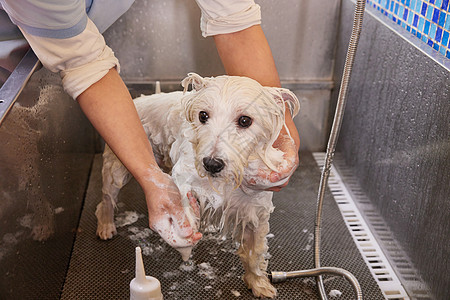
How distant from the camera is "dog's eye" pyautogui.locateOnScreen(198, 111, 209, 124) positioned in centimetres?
98

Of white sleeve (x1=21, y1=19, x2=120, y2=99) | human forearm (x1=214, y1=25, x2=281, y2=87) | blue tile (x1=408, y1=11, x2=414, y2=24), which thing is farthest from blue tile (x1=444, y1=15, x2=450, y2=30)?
white sleeve (x1=21, y1=19, x2=120, y2=99)

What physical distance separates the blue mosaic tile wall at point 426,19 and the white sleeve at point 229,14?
49 cm

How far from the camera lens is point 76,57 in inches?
43.2

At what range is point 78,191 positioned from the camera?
1726 mm

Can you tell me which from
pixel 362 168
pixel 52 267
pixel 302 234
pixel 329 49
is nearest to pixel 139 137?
pixel 52 267

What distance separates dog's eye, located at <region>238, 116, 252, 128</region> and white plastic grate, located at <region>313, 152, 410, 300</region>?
733 millimetres

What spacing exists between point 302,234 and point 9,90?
1.01 meters

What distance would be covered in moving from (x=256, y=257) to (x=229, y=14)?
2.19ft

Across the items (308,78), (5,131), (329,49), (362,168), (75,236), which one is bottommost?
(75,236)

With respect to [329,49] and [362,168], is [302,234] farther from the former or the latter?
[329,49]

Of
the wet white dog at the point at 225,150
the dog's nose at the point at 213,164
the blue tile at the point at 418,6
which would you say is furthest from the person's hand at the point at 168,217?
the blue tile at the point at 418,6

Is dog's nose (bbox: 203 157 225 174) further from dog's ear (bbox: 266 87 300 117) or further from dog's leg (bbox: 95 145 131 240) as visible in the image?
dog's leg (bbox: 95 145 131 240)

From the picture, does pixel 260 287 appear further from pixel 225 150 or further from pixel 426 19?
pixel 426 19

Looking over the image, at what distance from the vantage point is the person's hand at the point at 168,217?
3.37 feet
